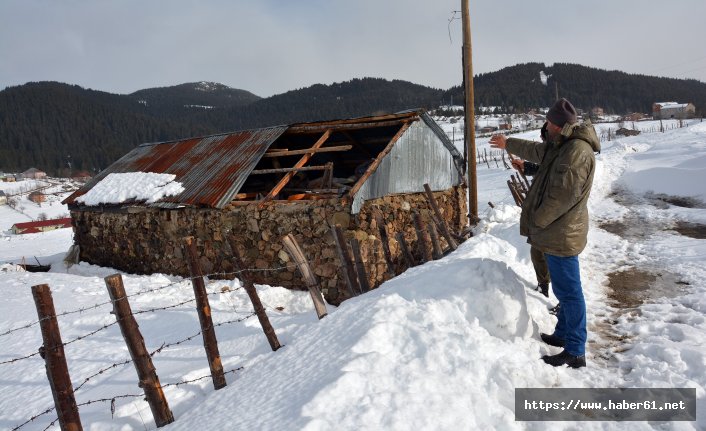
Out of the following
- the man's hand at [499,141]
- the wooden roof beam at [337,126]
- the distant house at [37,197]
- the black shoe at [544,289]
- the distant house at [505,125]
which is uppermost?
the distant house at [505,125]

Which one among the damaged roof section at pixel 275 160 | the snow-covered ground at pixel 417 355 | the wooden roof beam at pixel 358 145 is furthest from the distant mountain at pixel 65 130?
the snow-covered ground at pixel 417 355

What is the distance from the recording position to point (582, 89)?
115 meters

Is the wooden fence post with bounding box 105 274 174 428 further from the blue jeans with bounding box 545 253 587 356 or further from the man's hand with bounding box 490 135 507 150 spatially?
the man's hand with bounding box 490 135 507 150

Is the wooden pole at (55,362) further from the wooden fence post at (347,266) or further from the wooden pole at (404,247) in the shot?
the wooden pole at (404,247)

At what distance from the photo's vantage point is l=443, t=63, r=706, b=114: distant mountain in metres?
107

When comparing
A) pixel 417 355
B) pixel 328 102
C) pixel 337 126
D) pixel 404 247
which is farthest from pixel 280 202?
pixel 328 102

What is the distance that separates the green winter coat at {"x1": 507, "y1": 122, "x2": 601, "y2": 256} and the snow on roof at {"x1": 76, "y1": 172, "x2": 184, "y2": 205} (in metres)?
9.05

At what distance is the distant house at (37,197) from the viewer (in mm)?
64375

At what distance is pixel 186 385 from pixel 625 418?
12.1 feet

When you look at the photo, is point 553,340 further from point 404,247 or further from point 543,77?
point 543,77

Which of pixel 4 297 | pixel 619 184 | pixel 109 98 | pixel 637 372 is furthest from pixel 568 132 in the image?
pixel 109 98

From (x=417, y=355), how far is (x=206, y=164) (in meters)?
9.55

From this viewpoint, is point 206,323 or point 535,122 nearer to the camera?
point 206,323

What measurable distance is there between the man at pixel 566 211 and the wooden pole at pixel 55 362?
3757 millimetres
